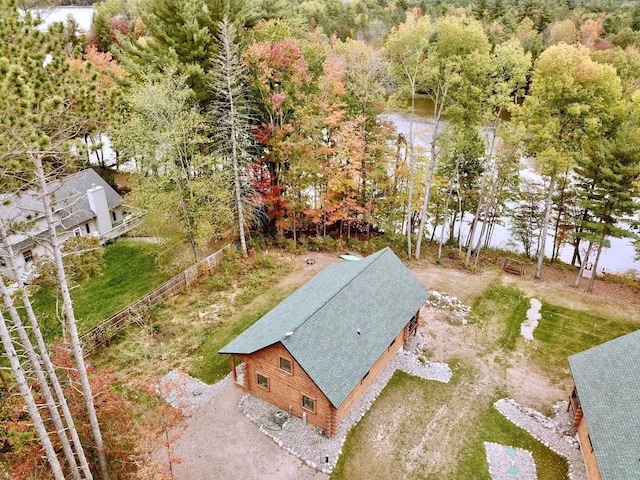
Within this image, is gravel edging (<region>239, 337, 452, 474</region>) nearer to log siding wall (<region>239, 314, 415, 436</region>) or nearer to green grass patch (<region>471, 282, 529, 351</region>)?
log siding wall (<region>239, 314, 415, 436</region>)

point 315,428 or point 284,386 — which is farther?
point 284,386

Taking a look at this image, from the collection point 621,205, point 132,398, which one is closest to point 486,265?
point 621,205

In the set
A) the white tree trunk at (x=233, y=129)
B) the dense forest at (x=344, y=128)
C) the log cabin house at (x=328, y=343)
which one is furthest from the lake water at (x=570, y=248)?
the log cabin house at (x=328, y=343)

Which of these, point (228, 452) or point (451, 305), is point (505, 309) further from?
point (228, 452)

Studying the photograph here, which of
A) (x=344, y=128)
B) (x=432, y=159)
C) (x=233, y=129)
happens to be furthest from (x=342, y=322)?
(x=432, y=159)

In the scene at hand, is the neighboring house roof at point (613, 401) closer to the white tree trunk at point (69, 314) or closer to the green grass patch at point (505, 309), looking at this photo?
the green grass patch at point (505, 309)

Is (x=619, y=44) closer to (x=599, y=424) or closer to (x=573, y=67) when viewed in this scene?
(x=573, y=67)
